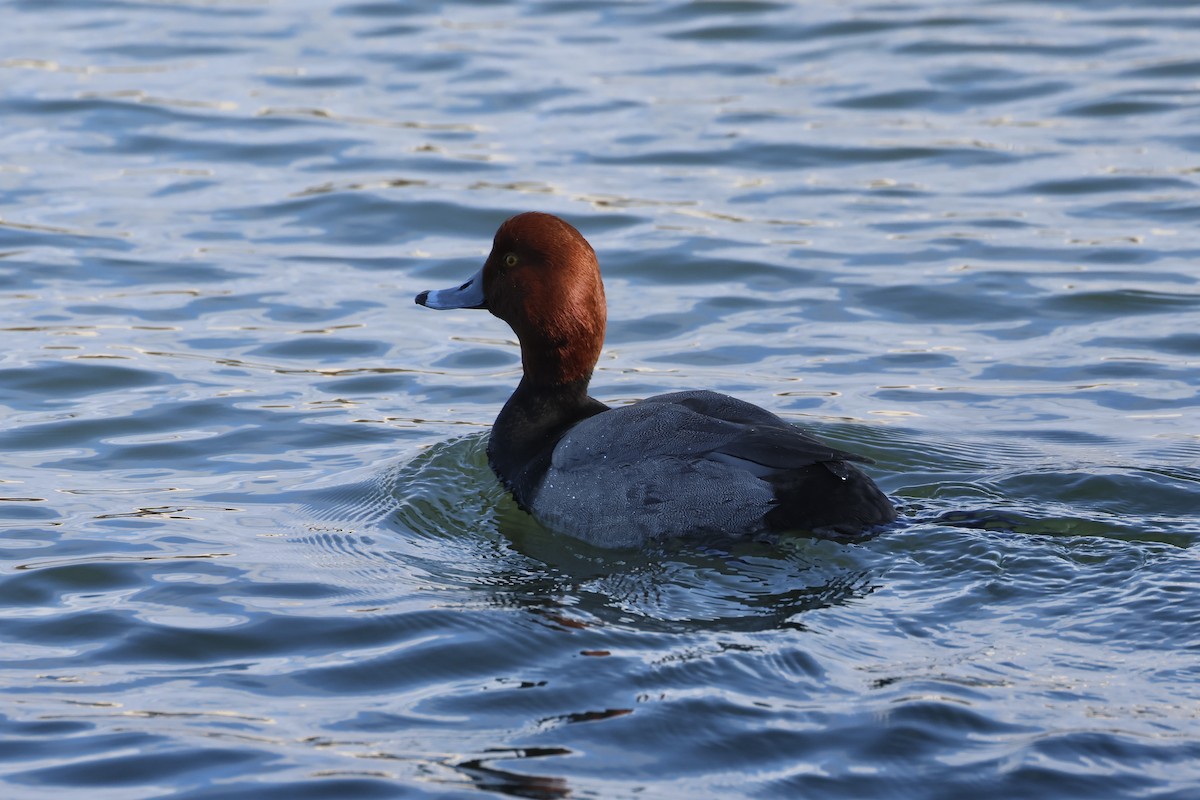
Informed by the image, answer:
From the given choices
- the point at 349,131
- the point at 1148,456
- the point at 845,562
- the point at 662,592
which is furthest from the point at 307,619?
the point at 349,131

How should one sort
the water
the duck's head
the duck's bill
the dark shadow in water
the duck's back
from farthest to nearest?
the duck's bill < the duck's head < the duck's back < the water < the dark shadow in water

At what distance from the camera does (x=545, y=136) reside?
40.3 feet

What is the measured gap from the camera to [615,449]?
20.5 feet

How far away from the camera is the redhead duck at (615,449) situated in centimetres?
596

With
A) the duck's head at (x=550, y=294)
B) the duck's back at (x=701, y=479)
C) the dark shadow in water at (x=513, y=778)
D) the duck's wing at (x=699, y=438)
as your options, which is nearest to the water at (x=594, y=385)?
the dark shadow in water at (x=513, y=778)

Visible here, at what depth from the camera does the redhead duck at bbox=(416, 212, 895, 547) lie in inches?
235

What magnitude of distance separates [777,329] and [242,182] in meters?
4.47

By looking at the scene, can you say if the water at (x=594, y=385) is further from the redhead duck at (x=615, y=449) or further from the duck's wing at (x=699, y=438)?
the duck's wing at (x=699, y=438)

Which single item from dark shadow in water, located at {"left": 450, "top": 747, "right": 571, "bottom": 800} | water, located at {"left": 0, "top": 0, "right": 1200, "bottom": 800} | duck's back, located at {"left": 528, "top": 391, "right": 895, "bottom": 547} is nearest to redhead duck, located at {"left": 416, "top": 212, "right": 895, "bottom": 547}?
duck's back, located at {"left": 528, "top": 391, "right": 895, "bottom": 547}

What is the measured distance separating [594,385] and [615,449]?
2.18 m

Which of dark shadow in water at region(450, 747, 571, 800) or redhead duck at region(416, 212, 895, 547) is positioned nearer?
dark shadow in water at region(450, 747, 571, 800)

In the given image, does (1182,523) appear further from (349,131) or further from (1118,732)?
(349,131)

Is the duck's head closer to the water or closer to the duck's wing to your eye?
the duck's wing

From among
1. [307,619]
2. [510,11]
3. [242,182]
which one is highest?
[510,11]
